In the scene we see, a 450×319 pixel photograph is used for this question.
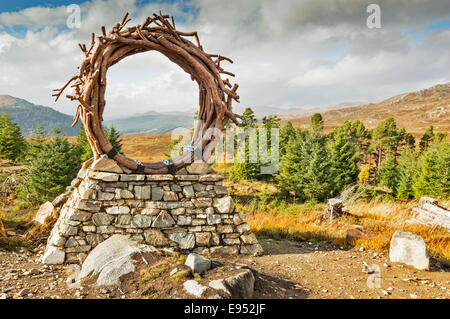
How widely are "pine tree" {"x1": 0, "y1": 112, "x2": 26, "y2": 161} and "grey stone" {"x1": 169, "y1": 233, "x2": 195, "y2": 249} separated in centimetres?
3179

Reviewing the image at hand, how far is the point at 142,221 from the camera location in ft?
16.4

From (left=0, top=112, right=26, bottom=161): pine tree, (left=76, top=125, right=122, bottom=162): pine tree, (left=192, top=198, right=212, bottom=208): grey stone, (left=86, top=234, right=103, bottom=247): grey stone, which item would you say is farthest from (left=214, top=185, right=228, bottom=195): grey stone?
(left=0, top=112, right=26, bottom=161): pine tree

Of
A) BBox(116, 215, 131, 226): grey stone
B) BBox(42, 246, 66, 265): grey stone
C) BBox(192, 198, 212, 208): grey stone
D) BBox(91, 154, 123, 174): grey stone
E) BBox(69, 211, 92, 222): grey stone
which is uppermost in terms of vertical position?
BBox(91, 154, 123, 174): grey stone

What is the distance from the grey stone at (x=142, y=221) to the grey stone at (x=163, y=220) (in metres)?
0.11

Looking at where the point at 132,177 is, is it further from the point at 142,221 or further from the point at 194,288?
the point at 194,288

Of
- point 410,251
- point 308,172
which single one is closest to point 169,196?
point 410,251

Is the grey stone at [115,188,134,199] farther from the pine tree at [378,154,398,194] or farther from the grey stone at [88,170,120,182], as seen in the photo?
the pine tree at [378,154,398,194]

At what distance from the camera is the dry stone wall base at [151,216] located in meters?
4.77

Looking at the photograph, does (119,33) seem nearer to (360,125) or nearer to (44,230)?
(44,230)

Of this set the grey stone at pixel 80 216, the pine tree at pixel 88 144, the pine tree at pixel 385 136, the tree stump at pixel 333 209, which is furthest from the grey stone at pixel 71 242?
the pine tree at pixel 385 136

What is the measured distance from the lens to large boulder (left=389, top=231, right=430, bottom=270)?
4.70 metres

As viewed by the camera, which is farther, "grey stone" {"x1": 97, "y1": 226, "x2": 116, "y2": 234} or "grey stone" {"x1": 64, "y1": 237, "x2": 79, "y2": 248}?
"grey stone" {"x1": 97, "y1": 226, "x2": 116, "y2": 234}

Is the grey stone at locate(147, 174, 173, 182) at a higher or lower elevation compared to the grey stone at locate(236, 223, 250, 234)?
higher

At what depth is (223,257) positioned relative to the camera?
507 cm
